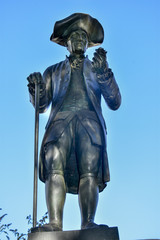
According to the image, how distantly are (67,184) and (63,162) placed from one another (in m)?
0.38

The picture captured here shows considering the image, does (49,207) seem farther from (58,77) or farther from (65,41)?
(65,41)

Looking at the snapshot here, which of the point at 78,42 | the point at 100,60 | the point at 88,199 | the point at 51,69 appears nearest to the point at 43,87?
the point at 51,69

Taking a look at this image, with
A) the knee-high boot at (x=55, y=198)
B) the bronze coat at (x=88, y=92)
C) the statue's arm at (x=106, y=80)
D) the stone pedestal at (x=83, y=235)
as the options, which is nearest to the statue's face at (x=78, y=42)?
the bronze coat at (x=88, y=92)

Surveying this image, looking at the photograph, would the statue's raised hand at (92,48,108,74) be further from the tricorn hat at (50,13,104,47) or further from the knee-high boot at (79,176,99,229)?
the knee-high boot at (79,176,99,229)

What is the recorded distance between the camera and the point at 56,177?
610 centimetres

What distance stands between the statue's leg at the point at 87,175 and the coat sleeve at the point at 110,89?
67 cm

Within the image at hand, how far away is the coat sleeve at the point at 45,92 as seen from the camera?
6938mm

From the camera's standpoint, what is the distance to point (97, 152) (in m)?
6.38

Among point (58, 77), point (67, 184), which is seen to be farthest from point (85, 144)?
point (58, 77)

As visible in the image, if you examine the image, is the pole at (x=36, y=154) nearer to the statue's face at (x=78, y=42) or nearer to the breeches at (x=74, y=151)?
the breeches at (x=74, y=151)

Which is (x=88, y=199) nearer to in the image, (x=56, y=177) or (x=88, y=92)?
(x=56, y=177)

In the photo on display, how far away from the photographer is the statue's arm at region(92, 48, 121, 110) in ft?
21.0

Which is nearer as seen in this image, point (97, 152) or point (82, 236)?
point (82, 236)

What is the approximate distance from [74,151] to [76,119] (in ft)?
1.45
